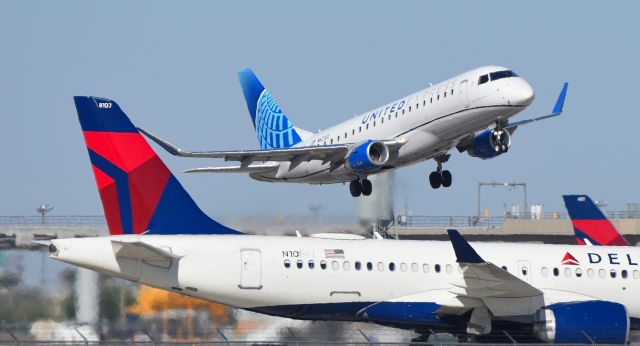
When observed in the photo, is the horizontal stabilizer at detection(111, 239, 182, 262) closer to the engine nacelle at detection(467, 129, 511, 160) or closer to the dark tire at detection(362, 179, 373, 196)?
the engine nacelle at detection(467, 129, 511, 160)

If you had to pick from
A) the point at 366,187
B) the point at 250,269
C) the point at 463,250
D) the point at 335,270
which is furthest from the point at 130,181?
the point at 366,187

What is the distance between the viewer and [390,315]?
104 ft

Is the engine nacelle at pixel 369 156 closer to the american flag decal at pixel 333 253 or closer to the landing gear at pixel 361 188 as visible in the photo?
the landing gear at pixel 361 188

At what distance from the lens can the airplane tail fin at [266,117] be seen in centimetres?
5925

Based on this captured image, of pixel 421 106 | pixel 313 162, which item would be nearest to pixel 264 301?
pixel 421 106

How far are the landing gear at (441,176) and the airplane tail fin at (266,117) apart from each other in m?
8.99

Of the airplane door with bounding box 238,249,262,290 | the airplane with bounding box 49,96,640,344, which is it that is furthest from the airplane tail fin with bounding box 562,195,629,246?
the airplane door with bounding box 238,249,262,290

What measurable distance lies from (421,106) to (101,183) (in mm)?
16822

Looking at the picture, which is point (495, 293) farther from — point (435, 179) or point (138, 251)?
point (435, 179)

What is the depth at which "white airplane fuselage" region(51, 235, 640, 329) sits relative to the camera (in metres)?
31.0

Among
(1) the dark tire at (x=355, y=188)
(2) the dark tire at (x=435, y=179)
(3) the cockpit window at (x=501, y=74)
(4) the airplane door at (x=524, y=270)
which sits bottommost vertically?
(4) the airplane door at (x=524, y=270)

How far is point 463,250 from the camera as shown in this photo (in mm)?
30594

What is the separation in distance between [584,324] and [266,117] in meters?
32.3

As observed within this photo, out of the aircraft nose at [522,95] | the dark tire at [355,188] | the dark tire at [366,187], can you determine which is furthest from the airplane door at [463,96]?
the dark tire at [355,188]
